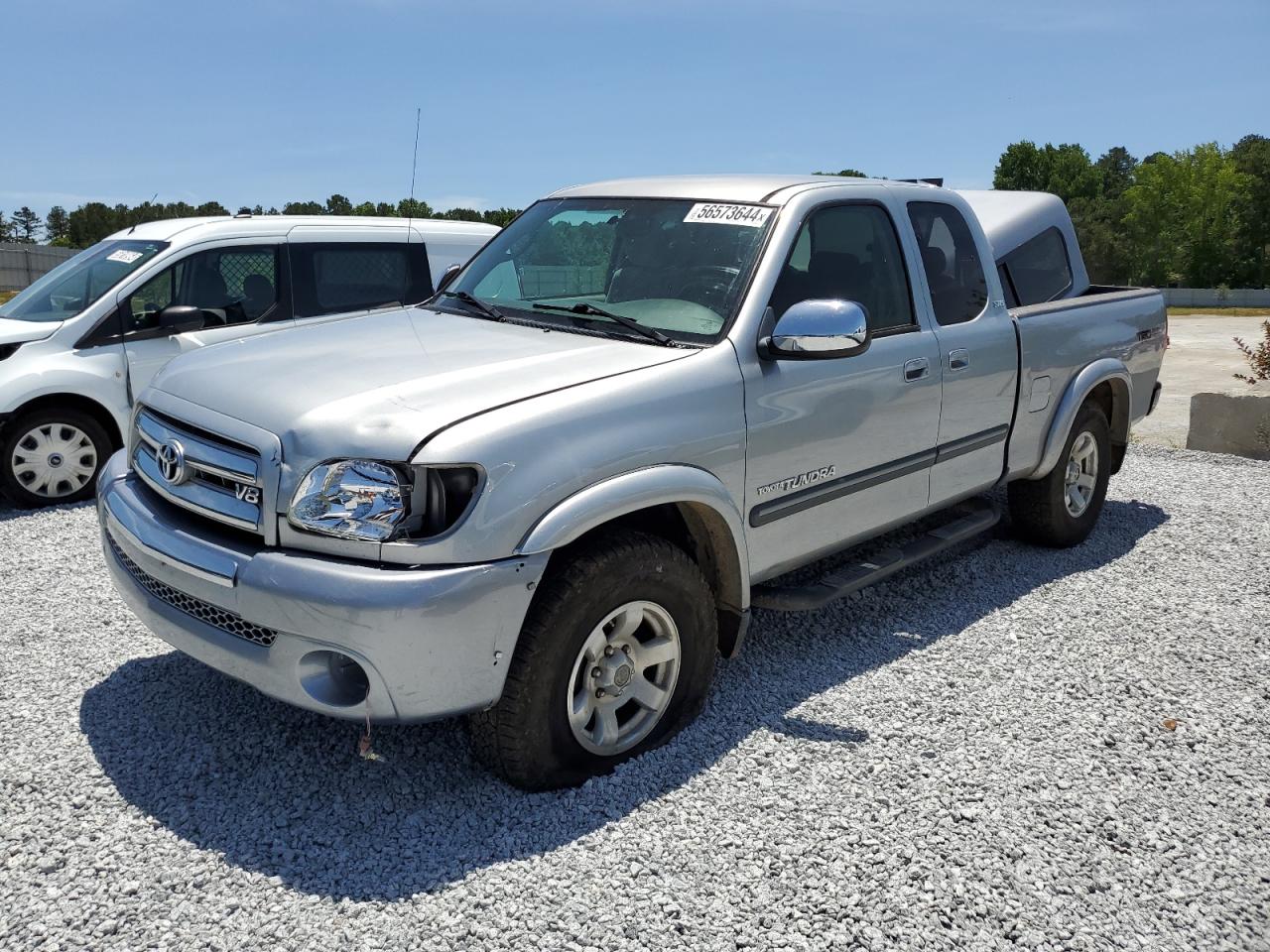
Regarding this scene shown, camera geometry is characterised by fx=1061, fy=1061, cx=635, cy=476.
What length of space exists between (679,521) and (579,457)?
29.6 inches

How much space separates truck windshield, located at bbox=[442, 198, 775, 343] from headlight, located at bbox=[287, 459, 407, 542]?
1214mm

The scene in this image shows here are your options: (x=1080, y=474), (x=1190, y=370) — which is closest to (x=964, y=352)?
(x=1080, y=474)

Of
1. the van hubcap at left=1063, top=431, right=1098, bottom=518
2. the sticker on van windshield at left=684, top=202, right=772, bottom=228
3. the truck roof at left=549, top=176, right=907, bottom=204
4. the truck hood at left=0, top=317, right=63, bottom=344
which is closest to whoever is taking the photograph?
the sticker on van windshield at left=684, top=202, right=772, bottom=228

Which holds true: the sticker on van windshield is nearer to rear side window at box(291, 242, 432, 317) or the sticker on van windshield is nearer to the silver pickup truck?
the silver pickup truck

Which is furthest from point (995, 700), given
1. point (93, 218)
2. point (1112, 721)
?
point (93, 218)

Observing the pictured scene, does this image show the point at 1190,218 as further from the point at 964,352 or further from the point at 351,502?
the point at 351,502

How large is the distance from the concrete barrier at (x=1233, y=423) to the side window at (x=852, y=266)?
20.4 ft

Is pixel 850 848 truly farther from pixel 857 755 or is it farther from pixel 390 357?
pixel 390 357

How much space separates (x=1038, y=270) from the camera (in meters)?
6.45

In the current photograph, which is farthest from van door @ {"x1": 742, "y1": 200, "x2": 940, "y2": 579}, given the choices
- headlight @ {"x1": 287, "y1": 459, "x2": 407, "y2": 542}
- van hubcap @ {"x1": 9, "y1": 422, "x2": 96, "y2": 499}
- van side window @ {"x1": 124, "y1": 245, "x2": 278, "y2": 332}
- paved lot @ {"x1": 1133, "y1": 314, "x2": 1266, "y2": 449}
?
paved lot @ {"x1": 1133, "y1": 314, "x2": 1266, "y2": 449}

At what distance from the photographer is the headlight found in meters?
2.96

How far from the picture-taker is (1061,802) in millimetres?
3447

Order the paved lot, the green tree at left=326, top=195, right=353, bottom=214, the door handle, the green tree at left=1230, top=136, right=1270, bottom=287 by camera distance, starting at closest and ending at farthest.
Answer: the door handle
the paved lot
the green tree at left=326, top=195, right=353, bottom=214
the green tree at left=1230, top=136, right=1270, bottom=287

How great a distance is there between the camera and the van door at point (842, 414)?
12.5ft
